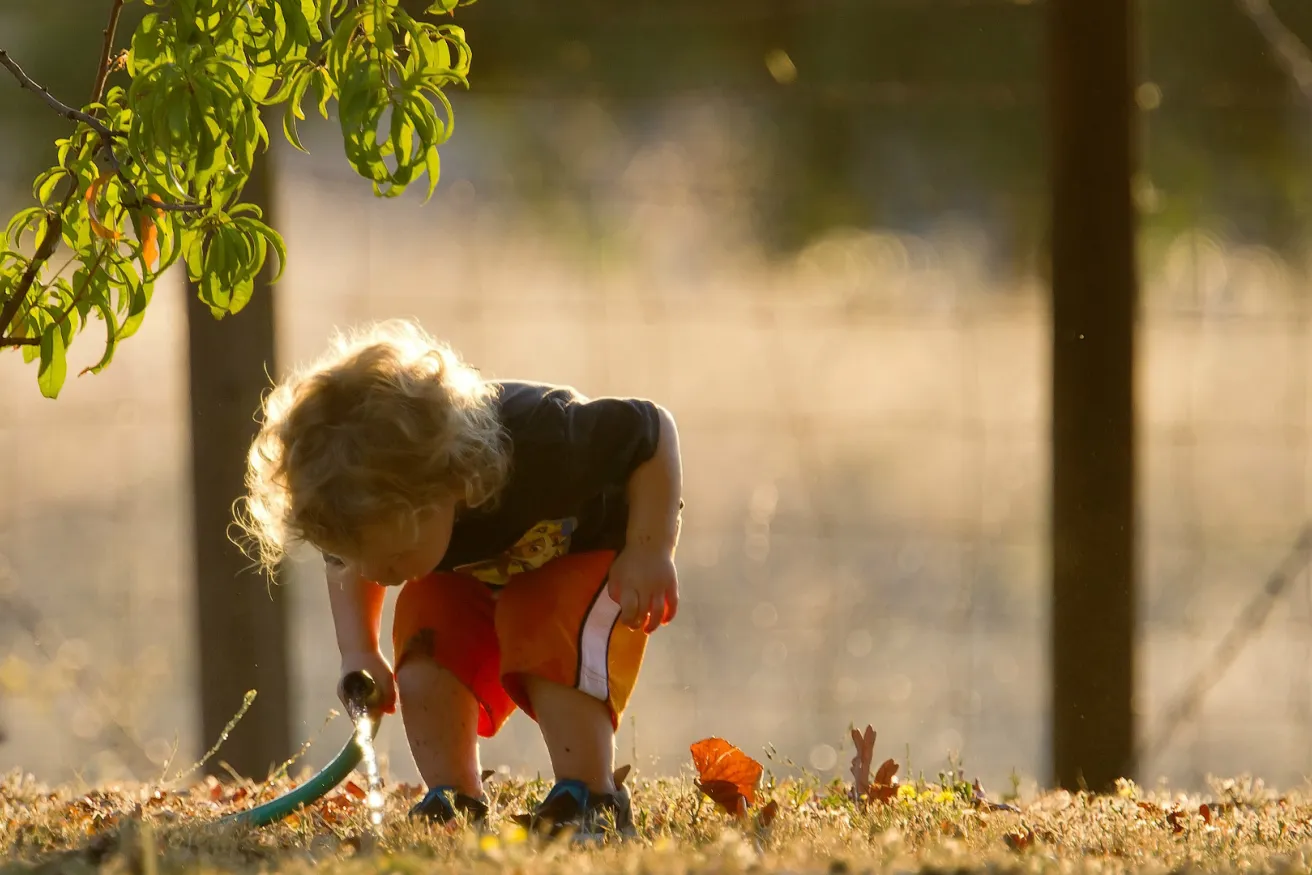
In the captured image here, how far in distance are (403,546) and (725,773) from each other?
74 centimetres

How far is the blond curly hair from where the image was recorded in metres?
2.22

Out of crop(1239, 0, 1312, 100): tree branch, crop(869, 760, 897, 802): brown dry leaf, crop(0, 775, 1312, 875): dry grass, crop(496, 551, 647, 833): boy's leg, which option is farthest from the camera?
crop(1239, 0, 1312, 100): tree branch

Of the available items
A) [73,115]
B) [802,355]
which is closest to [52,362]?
[73,115]

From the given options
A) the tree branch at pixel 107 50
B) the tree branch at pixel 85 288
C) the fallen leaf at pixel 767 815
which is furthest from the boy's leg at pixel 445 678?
the tree branch at pixel 107 50

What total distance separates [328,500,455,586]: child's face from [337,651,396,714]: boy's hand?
11.7 inches

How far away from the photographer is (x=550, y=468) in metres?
2.45

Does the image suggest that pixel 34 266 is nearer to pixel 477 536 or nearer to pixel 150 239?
pixel 150 239

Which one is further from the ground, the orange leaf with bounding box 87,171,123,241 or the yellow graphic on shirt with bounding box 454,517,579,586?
the orange leaf with bounding box 87,171,123,241

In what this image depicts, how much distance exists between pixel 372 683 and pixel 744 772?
28.0 inches

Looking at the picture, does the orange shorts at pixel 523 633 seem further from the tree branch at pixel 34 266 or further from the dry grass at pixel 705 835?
the tree branch at pixel 34 266

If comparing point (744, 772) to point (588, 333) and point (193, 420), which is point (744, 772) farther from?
point (588, 333)

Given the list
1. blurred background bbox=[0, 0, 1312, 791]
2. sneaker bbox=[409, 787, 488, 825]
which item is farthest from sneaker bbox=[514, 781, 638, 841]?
blurred background bbox=[0, 0, 1312, 791]

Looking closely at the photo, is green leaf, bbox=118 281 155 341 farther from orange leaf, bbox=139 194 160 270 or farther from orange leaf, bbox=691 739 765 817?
orange leaf, bbox=691 739 765 817

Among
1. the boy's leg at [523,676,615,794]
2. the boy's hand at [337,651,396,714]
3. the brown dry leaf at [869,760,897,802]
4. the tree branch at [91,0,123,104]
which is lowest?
the brown dry leaf at [869,760,897,802]
